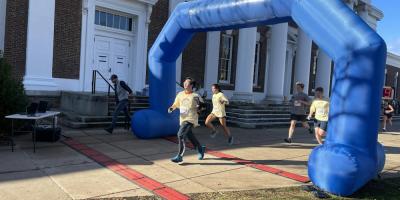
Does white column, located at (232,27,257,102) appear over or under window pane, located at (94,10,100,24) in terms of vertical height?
under

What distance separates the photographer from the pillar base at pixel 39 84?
14.0m

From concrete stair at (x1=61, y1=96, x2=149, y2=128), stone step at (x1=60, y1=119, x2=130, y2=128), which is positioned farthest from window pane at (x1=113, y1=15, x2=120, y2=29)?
stone step at (x1=60, y1=119, x2=130, y2=128)

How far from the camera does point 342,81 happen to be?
21.7 feet

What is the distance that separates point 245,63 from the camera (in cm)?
1850

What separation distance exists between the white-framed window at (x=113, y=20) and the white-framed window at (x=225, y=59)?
18.9 feet

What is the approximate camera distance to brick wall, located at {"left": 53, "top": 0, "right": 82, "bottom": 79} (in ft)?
48.0

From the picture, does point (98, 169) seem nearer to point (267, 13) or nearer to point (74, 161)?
point (74, 161)

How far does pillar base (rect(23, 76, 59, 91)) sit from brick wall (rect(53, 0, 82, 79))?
351mm

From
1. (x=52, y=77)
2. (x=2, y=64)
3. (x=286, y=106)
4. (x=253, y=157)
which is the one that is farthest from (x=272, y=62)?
(x=2, y=64)

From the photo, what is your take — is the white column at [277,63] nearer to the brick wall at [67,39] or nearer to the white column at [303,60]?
the white column at [303,60]

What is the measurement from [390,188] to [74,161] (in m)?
5.62

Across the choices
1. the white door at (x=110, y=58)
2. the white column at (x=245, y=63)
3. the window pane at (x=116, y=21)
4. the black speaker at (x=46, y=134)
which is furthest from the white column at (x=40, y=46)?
the white column at (x=245, y=63)

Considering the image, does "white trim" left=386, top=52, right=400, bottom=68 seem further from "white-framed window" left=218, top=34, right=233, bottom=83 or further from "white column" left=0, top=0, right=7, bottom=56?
"white column" left=0, top=0, right=7, bottom=56

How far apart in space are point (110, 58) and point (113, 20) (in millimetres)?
1518
